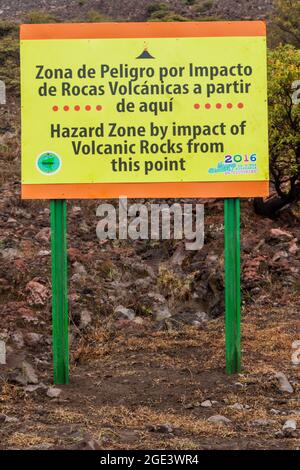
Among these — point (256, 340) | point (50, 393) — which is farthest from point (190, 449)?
point (256, 340)

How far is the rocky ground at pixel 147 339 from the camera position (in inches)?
178

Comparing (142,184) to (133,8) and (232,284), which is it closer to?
(232,284)

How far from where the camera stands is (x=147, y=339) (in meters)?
6.81

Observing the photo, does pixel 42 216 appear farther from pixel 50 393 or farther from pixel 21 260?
pixel 50 393

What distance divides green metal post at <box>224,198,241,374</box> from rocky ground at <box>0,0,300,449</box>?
0.17 metres

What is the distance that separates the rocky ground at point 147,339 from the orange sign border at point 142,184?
4.64 ft

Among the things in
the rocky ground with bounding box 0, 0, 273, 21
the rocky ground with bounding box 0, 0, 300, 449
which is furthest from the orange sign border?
the rocky ground with bounding box 0, 0, 273, 21

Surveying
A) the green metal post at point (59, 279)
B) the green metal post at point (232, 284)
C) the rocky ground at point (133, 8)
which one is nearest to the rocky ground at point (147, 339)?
the green metal post at point (232, 284)

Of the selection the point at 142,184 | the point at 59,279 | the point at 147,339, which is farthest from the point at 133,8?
the point at 59,279

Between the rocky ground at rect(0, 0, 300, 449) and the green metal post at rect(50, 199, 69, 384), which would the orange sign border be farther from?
the rocky ground at rect(0, 0, 300, 449)

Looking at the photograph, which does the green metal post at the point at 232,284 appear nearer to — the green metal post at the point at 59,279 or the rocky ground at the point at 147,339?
the rocky ground at the point at 147,339

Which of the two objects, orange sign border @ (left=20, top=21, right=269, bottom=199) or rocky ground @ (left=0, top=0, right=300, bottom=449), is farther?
orange sign border @ (left=20, top=21, right=269, bottom=199)

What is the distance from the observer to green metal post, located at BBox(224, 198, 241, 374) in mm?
5809

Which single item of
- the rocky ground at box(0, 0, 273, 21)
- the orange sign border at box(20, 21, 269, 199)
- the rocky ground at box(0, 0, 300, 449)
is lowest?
the rocky ground at box(0, 0, 300, 449)
